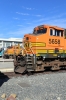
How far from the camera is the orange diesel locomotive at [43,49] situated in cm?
1251

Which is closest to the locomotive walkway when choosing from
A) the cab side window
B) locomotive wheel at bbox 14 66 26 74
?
locomotive wheel at bbox 14 66 26 74

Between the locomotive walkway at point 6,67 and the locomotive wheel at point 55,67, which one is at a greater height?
the locomotive wheel at point 55,67

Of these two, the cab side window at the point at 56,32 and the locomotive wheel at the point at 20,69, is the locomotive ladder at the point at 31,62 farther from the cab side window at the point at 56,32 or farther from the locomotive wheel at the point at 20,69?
the cab side window at the point at 56,32

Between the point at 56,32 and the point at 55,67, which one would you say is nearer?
the point at 56,32

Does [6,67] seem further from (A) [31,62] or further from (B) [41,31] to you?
(B) [41,31]

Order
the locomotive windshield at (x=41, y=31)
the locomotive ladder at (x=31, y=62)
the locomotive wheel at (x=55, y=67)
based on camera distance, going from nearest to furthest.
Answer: the locomotive ladder at (x=31, y=62) → the locomotive windshield at (x=41, y=31) → the locomotive wheel at (x=55, y=67)

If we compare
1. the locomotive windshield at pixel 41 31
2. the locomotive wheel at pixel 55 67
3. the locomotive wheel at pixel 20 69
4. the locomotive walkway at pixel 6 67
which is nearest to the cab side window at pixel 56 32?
the locomotive windshield at pixel 41 31

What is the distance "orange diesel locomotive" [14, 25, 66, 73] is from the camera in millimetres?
12508

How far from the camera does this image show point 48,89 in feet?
26.2

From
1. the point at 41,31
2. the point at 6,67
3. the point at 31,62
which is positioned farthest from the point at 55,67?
the point at 6,67

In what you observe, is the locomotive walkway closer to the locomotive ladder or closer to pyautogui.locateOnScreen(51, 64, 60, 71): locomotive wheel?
the locomotive ladder

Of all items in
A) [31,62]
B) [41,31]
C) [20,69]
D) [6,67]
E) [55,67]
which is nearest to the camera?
[31,62]

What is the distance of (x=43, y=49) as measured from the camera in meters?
12.8

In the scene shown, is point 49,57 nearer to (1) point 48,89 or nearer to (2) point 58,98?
(1) point 48,89
